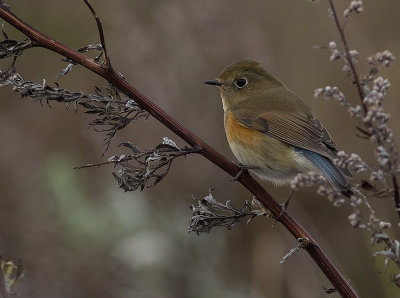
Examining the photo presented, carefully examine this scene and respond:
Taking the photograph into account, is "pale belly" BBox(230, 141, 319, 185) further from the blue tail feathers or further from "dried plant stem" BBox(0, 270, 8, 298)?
"dried plant stem" BBox(0, 270, 8, 298)

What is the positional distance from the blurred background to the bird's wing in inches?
30.9

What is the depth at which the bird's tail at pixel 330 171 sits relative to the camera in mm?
3604

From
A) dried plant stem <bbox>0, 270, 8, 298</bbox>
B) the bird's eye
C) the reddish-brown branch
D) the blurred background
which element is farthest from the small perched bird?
dried plant stem <bbox>0, 270, 8, 298</bbox>

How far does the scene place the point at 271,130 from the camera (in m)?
4.47

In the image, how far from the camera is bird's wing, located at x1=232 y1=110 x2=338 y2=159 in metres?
4.20

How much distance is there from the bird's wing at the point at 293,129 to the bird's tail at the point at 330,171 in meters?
0.05

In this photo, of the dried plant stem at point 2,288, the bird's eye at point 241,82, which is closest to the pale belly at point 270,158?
the bird's eye at point 241,82

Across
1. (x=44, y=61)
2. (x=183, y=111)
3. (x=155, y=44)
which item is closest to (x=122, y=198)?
(x=183, y=111)

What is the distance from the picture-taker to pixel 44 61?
7.21 metres

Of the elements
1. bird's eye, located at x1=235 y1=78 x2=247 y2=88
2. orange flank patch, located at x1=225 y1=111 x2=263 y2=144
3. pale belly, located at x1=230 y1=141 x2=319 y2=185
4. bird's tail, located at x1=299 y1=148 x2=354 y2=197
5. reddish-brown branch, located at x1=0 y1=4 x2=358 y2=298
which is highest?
bird's eye, located at x1=235 y1=78 x2=247 y2=88

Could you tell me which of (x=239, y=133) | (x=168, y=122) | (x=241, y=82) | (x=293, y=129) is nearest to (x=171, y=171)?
(x=241, y=82)

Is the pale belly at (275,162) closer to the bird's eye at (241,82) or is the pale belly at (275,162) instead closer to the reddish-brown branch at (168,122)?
the bird's eye at (241,82)

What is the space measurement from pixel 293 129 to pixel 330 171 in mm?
668

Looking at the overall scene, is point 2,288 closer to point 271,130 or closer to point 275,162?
point 275,162
